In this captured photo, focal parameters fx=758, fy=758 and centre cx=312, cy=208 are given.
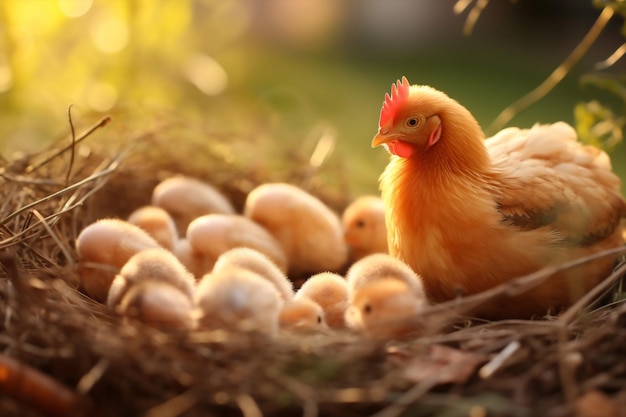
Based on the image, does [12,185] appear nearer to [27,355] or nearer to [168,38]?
[27,355]

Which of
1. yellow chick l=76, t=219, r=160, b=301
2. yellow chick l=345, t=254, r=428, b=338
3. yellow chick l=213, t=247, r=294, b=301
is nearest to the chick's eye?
yellow chick l=345, t=254, r=428, b=338

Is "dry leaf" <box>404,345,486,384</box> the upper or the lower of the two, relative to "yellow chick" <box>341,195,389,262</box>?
lower

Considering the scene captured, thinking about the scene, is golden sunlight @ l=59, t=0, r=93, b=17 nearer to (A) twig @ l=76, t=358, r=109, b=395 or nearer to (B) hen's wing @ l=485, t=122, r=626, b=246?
(B) hen's wing @ l=485, t=122, r=626, b=246

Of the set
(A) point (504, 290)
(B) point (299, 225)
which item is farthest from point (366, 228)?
(A) point (504, 290)

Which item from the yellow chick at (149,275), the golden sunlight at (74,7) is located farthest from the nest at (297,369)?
the golden sunlight at (74,7)

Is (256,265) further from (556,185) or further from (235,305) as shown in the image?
(556,185)

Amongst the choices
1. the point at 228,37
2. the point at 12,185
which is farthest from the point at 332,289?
the point at 228,37
